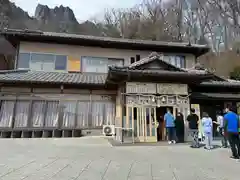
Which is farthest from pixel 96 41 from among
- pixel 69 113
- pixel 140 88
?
pixel 140 88

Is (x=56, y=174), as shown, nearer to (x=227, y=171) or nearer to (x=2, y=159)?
(x=2, y=159)

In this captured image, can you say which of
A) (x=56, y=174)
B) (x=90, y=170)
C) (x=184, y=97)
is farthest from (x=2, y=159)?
(x=184, y=97)

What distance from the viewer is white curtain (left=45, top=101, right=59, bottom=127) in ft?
43.7

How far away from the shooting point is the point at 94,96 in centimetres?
1412

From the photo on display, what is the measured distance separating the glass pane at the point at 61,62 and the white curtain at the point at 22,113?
3.48 m

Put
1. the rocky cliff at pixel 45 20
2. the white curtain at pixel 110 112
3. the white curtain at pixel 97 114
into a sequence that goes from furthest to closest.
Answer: the rocky cliff at pixel 45 20 → the white curtain at pixel 110 112 → the white curtain at pixel 97 114

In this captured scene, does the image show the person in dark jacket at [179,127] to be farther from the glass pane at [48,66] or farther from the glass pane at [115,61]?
the glass pane at [48,66]

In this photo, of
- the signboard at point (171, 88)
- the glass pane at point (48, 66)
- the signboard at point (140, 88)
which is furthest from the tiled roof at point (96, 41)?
the signboard at point (140, 88)

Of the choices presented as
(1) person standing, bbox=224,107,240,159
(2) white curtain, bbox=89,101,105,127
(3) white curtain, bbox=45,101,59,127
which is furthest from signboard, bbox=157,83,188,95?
(3) white curtain, bbox=45,101,59,127

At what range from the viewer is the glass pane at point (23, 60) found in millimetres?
15031

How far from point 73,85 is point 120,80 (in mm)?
3749

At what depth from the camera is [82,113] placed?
1377cm

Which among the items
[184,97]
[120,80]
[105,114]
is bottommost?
Result: [105,114]

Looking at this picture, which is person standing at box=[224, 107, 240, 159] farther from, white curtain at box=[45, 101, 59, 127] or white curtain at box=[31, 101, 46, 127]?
white curtain at box=[31, 101, 46, 127]
